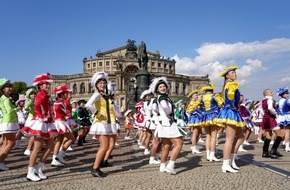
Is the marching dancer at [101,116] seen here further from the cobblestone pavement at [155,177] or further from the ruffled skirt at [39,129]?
the ruffled skirt at [39,129]

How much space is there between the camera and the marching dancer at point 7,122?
8.15 m

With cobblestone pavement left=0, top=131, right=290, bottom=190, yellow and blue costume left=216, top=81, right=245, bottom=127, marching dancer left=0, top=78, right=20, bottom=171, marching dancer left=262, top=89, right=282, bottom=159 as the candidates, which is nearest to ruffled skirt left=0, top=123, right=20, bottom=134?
marching dancer left=0, top=78, right=20, bottom=171

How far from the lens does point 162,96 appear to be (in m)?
7.52

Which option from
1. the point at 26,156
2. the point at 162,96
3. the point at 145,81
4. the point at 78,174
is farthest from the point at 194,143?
the point at 145,81

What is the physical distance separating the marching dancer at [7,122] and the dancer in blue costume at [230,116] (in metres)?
5.08

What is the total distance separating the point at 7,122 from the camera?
27.3 feet

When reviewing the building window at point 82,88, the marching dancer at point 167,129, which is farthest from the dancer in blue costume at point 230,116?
the building window at point 82,88

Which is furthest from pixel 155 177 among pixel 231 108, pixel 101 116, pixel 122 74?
pixel 122 74

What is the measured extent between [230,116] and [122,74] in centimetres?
8695

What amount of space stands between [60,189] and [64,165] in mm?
2940

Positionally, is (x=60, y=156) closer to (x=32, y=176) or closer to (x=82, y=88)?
(x=32, y=176)

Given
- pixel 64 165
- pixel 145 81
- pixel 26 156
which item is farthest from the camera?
pixel 145 81

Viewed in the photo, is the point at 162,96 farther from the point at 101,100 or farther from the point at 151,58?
the point at 151,58

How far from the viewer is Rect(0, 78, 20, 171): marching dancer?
8148 mm
